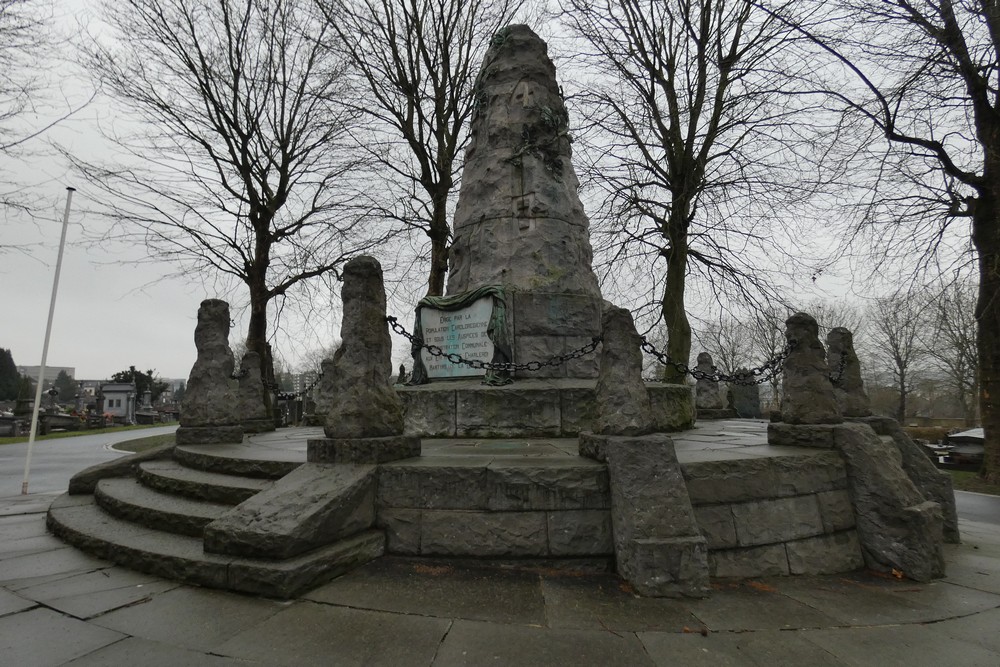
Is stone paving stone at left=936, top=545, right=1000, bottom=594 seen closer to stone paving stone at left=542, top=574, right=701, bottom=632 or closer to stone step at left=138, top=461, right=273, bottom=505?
stone paving stone at left=542, top=574, right=701, bottom=632

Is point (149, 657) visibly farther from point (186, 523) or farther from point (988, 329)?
point (988, 329)

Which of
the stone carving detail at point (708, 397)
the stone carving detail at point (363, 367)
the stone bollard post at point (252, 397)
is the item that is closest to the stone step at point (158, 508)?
the stone carving detail at point (363, 367)

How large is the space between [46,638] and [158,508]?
1.69 metres

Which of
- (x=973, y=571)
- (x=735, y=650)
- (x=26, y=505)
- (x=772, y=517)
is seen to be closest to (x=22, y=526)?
(x=26, y=505)

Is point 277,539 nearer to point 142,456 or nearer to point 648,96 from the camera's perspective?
point 142,456

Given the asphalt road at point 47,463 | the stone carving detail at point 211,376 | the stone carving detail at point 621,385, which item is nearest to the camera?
the stone carving detail at point 621,385

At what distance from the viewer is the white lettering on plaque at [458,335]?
7090 mm

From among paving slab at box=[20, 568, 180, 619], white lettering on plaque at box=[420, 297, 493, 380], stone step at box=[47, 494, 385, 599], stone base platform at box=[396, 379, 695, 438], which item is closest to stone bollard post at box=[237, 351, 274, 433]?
white lettering on plaque at box=[420, 297, 493, 380]

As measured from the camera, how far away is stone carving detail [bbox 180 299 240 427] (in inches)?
254

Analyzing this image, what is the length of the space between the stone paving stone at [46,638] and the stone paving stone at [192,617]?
96mm

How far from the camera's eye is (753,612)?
2965mm

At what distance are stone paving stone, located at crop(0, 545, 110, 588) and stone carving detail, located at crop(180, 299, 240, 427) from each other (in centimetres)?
247

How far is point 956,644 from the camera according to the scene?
2.63 metres

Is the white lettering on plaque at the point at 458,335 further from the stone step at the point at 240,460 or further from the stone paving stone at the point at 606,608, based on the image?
the stone paving stone at the point at 606,608
